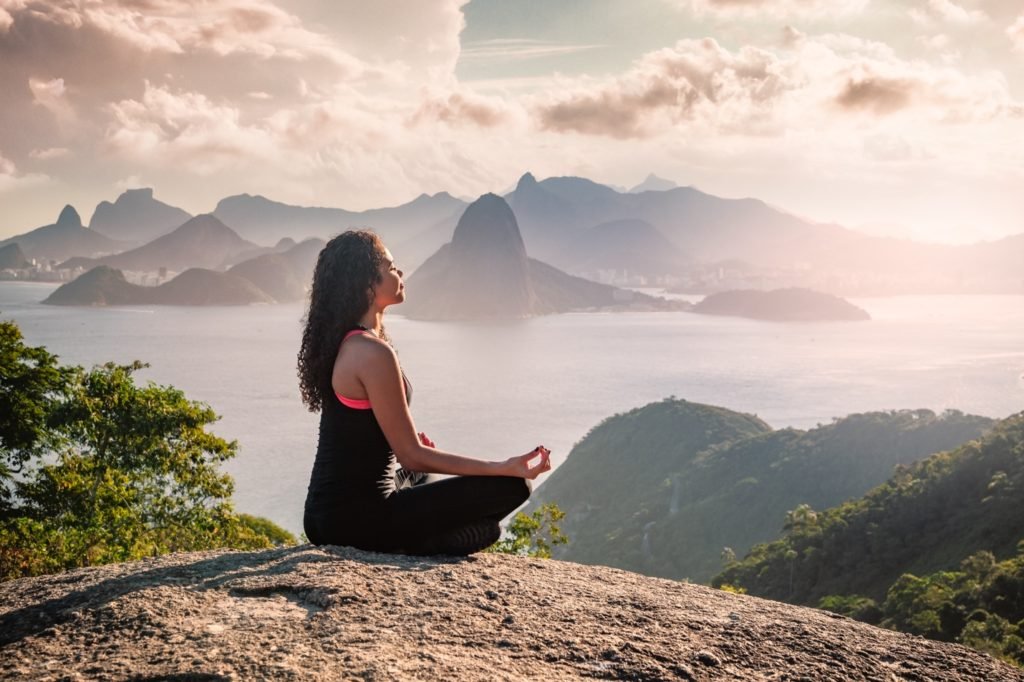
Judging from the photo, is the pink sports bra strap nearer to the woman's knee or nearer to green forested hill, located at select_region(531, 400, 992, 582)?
the woman's knee

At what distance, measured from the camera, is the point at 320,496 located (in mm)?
3512

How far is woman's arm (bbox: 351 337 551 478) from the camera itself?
321 centimetres

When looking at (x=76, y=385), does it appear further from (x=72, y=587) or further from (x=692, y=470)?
(x=692, y=470)

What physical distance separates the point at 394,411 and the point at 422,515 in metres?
0.64

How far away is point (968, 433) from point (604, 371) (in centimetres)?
6321

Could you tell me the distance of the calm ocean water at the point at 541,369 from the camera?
235ft

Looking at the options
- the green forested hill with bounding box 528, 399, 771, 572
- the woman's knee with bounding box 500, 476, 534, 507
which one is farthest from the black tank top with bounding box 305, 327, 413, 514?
the green forested hill with bounding box 528, 399, 771, 572

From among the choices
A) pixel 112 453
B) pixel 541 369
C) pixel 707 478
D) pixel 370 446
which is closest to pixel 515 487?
pixel 370 446

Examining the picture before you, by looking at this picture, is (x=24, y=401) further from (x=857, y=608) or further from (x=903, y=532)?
(x=903, y=532)

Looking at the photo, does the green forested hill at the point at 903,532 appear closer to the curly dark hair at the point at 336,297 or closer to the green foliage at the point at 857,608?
the green foliage at the point at 857,608

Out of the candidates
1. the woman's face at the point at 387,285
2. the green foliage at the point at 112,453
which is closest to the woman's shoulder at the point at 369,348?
the woman's face at the point at 387,285

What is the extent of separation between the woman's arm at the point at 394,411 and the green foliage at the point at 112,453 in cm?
910

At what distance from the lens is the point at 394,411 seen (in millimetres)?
3236

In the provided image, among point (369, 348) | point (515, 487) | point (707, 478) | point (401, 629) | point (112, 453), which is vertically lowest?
point (707, 478)
